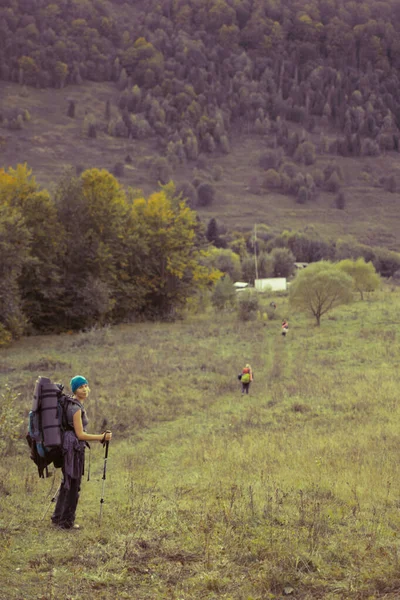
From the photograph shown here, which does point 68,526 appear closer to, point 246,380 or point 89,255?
point 246,380

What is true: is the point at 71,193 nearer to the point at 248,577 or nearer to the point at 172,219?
the point at 172,219

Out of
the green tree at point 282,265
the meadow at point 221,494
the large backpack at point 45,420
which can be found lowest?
the green tree at point 282,265

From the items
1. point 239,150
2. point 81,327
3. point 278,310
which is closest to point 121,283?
point 81,327

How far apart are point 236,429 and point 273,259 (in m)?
71.7

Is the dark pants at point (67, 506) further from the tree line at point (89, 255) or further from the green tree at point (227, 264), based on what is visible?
the green tree at point (227, 264)

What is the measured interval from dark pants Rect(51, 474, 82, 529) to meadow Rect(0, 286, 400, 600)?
0.16 metres

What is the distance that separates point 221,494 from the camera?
341 inches

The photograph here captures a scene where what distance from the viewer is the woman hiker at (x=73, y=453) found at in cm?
699

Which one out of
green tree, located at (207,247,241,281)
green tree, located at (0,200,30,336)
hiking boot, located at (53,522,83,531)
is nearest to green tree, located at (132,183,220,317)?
green tree, located at (0,200,30,336)

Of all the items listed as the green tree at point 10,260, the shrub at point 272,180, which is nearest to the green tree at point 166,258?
the green tree at point 10,260

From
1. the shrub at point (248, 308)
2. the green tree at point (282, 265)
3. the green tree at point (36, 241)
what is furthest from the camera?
the green tree at point (282, 265)

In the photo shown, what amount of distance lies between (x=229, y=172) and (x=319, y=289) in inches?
5497

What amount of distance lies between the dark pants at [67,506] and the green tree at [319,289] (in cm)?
3271

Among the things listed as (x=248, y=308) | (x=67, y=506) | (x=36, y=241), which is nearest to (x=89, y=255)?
(x=36, y=241)
